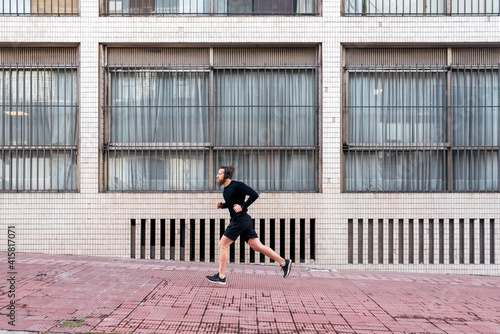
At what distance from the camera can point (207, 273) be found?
765cm

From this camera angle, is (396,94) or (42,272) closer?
(42,272)

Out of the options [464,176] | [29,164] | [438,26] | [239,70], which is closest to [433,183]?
[464,176]

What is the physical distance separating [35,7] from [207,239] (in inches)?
235

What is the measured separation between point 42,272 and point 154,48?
4.93 m

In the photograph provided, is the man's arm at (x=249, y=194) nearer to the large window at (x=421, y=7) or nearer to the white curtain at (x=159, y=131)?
the white curtain at (x=159, y=131)

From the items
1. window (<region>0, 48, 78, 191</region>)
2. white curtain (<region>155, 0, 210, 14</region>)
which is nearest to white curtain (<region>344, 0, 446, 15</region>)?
white curtain (<region>155, 0, 210, 14</region>)

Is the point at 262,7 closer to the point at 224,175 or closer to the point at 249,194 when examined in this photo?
the point at 224,175

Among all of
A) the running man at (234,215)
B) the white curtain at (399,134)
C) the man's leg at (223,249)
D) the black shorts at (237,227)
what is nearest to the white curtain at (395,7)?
the white curtain at (399,134)

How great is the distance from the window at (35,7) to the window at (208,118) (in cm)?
127

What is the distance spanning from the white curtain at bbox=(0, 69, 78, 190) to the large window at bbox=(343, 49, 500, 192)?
5.74 metres

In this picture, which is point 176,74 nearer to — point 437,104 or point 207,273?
point 207,273

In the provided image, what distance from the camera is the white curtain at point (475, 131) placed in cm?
946

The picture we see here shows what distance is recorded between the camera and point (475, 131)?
948 centimetres

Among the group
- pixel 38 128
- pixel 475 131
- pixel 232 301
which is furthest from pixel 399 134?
pixel 38 128
